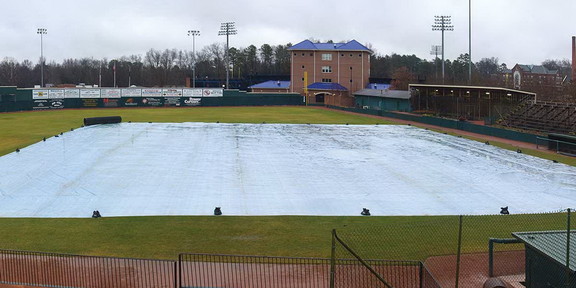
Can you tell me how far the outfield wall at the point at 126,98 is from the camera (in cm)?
7988

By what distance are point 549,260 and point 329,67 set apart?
331 feet

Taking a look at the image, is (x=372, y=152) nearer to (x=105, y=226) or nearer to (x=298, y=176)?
(x=298, y=176)

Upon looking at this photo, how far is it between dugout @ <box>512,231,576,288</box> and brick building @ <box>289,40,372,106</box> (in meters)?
96.4

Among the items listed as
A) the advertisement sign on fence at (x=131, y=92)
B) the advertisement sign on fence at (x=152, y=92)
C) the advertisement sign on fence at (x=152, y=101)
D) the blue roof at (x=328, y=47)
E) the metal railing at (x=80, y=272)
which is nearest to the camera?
the metal railing at (x=80, y=272)

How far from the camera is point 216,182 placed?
84.3 ft

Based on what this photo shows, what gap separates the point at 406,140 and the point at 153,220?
97.2 feet

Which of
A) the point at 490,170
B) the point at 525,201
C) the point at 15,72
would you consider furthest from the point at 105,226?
the point at 15,72

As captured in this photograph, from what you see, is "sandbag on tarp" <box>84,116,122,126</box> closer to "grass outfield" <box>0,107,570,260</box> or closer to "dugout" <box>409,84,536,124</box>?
"grass outfield" <box>0,107,570,260</box>

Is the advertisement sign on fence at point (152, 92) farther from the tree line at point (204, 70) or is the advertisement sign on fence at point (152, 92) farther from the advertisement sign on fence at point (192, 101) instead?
the tree line at point (204, 70)

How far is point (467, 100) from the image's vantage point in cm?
6569

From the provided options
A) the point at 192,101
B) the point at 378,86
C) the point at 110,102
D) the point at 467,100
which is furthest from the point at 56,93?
the point at 378,86

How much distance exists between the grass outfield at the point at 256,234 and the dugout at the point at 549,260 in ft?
12.3

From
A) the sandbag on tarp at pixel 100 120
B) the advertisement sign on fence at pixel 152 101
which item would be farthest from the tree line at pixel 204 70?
the sandbag on tarp at pixel 100 120

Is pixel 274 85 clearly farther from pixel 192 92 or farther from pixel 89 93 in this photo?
pixel 89 93
